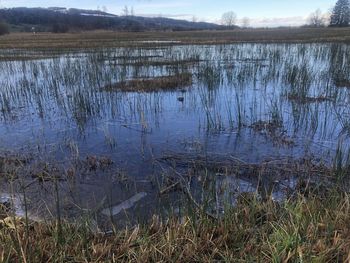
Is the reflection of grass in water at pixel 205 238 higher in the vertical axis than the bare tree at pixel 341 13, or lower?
lower

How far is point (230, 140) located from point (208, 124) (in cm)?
98

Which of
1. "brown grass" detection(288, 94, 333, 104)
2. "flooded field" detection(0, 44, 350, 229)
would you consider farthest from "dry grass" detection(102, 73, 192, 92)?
"brown grass" detection(288, 94, 333, 104)

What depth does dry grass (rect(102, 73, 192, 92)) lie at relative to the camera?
43.8 ft

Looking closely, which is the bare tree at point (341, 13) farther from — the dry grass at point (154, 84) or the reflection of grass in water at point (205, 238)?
the reflection of grass in water at point (205, 238)

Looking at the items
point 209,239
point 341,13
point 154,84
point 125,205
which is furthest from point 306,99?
point 341,13

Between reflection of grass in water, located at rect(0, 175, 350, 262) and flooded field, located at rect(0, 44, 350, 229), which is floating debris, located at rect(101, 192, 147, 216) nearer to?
flooded field, located at rect(0, 44, 350, 229)

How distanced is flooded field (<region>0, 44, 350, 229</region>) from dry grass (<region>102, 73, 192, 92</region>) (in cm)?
4

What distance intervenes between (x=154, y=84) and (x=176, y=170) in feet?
26.3

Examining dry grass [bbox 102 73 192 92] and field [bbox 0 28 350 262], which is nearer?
field [bbox 0 28 350 262]

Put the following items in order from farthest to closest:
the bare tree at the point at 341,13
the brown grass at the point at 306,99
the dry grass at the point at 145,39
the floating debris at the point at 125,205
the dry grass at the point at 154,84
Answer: the bare tree at the point at 341,13, the dry grass at the point at 145,39, the dry grass at the point at 154,84, the brown grass at the point at 306,99, the floating debris at the point at 125,205

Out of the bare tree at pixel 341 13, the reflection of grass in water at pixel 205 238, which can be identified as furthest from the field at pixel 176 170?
the bare tree at pixel 341 13

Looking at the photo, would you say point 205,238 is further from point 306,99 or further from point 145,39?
point 145,39

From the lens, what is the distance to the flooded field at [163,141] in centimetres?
544

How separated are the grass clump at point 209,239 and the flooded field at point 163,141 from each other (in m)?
0.33
